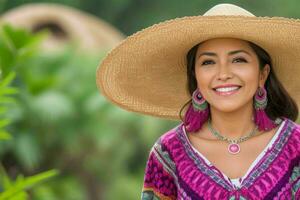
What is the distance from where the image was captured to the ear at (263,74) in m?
4.72

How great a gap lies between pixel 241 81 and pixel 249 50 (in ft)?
0.50

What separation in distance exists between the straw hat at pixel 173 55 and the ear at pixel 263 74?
2.6 inches

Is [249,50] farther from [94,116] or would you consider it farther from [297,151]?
[94,116]

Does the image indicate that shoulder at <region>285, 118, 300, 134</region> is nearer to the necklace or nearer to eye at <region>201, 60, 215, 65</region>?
the necklace

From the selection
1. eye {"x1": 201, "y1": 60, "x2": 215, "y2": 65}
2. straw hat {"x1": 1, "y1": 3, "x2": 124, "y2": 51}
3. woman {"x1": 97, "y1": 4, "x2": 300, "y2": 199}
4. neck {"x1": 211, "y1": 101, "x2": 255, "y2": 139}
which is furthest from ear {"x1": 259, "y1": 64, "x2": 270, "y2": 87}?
straw hat {"x1": 1, "y1": 3, "x2": 124, "y2": 51}

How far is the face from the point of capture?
15.0ft

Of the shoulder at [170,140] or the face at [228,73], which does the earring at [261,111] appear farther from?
the shoulder at [170,140]

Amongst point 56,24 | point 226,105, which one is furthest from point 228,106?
point 56,24

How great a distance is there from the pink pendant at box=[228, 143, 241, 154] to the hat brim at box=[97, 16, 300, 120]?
16.1 inches

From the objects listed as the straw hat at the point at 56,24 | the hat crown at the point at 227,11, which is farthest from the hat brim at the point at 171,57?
the straw hat at the point at 56,24

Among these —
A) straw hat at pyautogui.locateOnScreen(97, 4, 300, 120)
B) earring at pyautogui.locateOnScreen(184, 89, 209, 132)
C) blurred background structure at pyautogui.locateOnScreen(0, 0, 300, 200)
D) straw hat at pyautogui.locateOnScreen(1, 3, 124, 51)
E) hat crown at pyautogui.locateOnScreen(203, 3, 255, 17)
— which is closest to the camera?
straw hat at pyautogui.locateOnScreen(97, 4, 300, 120)

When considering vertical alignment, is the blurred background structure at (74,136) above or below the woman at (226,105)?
below

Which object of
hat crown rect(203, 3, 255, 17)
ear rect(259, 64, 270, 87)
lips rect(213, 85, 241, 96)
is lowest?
lips rect(213, 85, 241, 96)

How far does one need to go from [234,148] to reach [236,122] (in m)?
0.11
